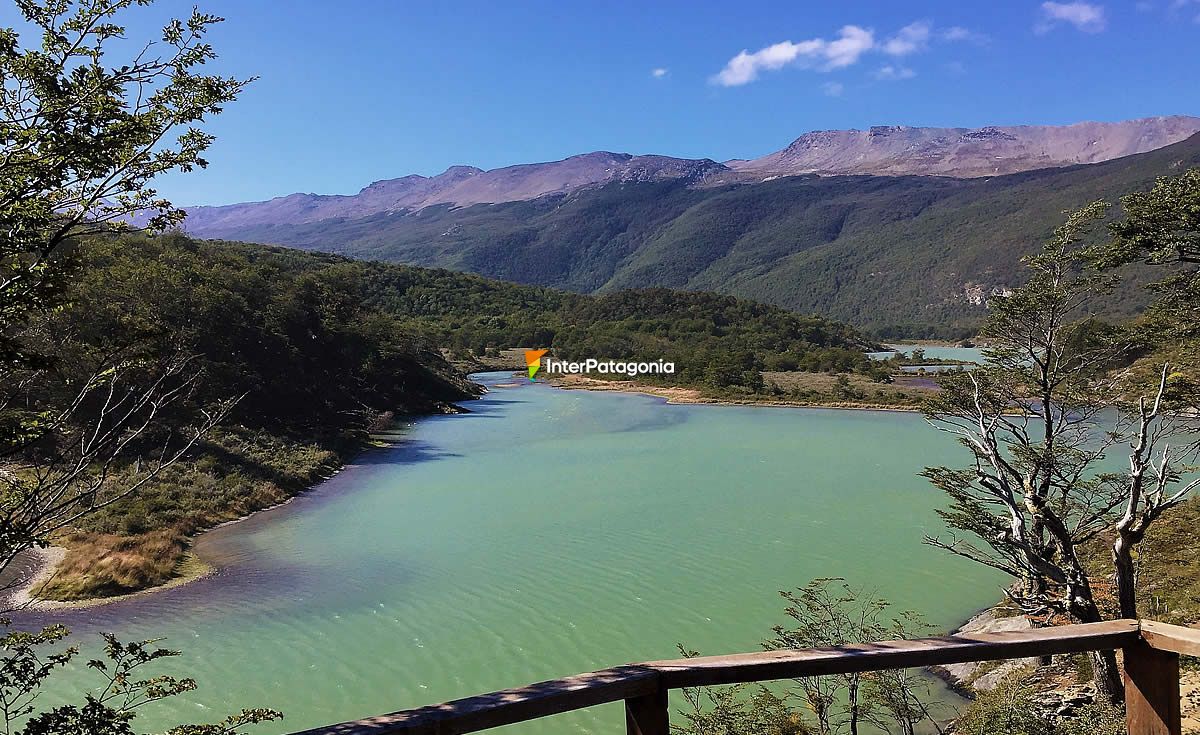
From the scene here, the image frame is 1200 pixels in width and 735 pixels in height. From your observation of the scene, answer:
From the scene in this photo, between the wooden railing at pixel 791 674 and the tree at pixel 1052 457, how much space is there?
13.6 feet

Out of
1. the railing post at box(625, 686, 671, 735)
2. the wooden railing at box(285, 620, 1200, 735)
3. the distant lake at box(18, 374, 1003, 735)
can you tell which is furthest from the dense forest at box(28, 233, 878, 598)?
the railing post at box(625, 686, 671, 735)

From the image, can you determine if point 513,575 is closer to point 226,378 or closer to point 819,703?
point 819,703

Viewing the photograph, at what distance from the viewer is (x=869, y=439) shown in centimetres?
2830

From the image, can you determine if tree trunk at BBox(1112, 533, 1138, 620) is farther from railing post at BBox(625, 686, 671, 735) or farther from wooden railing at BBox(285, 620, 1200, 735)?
railing post at BBox(625, 686, 671, 735)

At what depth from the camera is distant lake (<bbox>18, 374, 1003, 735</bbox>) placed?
27.6ft

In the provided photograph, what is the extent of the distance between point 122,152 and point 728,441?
26.6 metres

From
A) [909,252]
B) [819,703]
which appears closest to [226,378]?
[819,703]

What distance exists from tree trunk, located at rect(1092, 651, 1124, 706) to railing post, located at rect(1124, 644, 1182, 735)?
4.24m

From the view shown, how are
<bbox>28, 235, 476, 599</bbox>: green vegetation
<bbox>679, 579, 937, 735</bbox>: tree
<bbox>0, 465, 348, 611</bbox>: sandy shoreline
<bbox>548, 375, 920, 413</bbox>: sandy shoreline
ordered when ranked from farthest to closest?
<bbox>548, 375, 920, 413</bbox>: sandy shoreline
<bbox>28, 235, 476, 599</bbox>: green vegetation
<bbox>0, 465, 348, 611</bbox>: sandy shoreline
<bbox>679, 579, 937, 735</bbox>: tree

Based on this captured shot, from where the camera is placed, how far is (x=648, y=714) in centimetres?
180

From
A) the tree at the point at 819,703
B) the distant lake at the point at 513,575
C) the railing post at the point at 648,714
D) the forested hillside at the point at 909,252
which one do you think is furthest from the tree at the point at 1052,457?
the forested hillside at the point at 909,252

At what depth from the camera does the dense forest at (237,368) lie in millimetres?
12125

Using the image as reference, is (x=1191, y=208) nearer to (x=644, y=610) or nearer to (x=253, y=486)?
(x=644, y=610)

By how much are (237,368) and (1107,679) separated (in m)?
25.1
